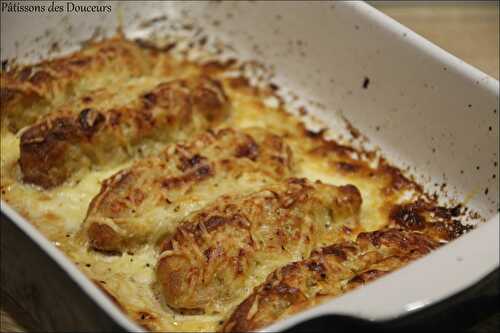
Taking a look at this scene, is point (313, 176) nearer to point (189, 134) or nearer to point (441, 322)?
point (189, 134)

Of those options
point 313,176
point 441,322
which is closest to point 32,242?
point 441,322

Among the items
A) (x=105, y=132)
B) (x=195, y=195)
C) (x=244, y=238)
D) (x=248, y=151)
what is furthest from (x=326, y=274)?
(x=105, y=132)

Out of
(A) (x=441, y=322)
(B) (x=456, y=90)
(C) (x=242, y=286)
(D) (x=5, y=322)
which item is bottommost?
(D) (x=5, y=322)

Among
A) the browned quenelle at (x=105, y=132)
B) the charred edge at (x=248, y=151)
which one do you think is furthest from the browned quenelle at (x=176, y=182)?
the browned quenelle at (x=105, y=132)

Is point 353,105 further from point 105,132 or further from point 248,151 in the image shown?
point 105,132

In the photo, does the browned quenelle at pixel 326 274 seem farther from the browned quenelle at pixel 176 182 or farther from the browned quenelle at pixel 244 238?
the browned quenelle at pixel 176 182

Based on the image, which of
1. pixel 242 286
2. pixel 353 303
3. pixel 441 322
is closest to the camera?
pixel 353 303
